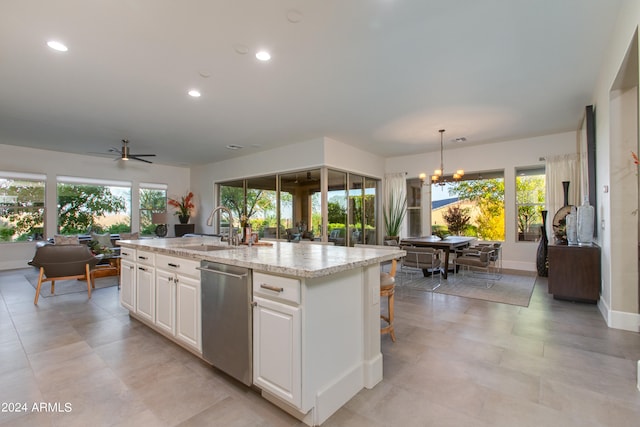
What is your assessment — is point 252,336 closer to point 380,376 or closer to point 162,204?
point 380,376

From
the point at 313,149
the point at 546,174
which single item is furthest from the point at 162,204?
the point at 546,174

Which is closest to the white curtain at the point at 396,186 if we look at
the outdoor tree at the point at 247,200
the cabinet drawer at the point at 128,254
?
the outdoor tree at the point at 247,200

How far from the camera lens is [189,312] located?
7.90ft

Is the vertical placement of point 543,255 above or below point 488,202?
below

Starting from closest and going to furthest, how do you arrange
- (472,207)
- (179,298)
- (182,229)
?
(179,298) → (472,207) → (182,229)

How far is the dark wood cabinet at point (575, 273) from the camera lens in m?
3.78

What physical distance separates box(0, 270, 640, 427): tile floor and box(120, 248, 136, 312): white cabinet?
0.23m

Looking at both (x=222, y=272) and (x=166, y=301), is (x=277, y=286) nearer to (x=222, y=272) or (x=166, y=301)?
(x=222, y=272)

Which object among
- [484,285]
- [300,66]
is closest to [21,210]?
[300,66]

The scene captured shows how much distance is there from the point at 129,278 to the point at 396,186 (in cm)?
643

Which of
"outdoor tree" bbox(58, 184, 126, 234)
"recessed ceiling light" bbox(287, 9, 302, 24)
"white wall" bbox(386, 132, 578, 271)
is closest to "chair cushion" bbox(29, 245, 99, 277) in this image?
"outdoor tree" bbox(58, 184, 126, 234)

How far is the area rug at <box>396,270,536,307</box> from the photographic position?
13.9ft

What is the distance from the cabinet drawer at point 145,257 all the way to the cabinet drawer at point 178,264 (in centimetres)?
14

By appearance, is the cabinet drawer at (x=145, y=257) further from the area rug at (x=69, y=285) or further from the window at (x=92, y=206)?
the window at (x=92, y=206)
